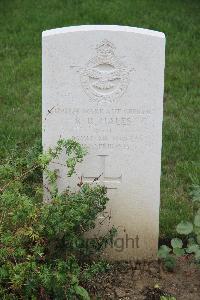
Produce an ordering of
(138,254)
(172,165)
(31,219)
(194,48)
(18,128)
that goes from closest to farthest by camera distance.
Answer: (31,219), (138,254), (172,165), (18,128), (194,48)

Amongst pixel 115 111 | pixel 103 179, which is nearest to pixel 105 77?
pixel 115 111

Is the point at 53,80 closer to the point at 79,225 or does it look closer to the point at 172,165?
the point at 79,225

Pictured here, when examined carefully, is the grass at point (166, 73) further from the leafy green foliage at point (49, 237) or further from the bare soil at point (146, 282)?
the leafy green foliage at point (49, 237)

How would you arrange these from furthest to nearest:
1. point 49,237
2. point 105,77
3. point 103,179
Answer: point 103,179, point 105,77, point 49,237

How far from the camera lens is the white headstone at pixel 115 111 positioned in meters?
3.96

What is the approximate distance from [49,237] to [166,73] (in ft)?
13.0

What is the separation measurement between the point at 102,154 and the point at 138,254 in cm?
72

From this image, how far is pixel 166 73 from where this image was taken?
7430 mm

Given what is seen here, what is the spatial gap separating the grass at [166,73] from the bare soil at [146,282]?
1.05ft

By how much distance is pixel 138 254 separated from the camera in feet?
14.6

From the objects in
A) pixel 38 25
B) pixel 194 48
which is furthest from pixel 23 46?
pixel 194 48

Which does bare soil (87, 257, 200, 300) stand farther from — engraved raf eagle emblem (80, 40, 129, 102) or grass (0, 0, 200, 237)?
engraved raf eagle emblem (80, 40, 129, 102)

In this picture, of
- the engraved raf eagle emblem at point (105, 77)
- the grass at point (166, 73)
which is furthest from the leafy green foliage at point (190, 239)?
the engraved raf eagle emblem at point (105, 77)

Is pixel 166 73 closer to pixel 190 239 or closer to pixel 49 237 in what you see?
pixel 190 239
